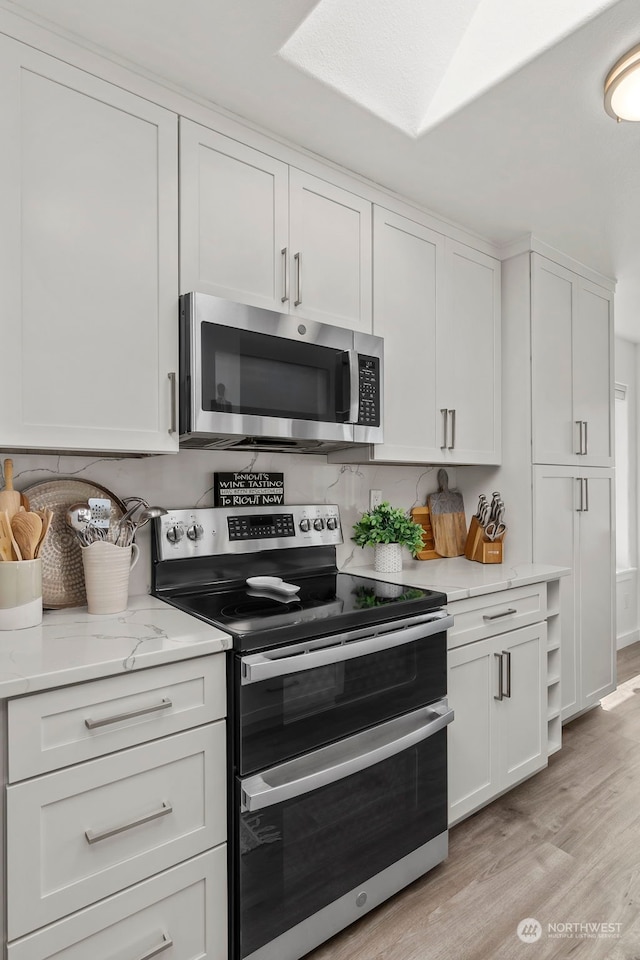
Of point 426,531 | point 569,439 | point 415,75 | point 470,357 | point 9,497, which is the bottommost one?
point 426,531

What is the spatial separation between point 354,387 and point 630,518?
3665mm

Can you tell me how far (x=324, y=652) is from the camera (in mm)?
1440

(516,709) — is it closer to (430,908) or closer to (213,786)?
(430,908)

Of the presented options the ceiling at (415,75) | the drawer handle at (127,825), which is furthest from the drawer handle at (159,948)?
the ceiling at (415,75)

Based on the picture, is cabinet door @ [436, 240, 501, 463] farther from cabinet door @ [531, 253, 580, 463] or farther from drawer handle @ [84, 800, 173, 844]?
drawer handle @ [84, 800, 173, 844]

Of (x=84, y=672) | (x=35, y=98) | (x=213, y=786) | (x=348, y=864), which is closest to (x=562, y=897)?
(x=348, y=864)

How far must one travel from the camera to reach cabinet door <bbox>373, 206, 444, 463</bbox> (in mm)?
2164

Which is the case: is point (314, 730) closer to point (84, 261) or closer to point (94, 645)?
point (94, 645)

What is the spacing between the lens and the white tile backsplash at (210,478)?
1716mm

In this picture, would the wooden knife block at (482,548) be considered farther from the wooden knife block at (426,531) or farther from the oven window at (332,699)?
the oven window at (332,699)

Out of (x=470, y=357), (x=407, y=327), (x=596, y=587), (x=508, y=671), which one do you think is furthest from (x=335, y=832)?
(x=596, y=587)

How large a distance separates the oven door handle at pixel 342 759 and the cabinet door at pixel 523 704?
48cm

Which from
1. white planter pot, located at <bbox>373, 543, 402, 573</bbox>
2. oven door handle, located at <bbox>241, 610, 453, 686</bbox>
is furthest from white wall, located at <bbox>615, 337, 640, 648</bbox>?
oven door handle, located at <bbox>241, 610, 453, 686</bbox>

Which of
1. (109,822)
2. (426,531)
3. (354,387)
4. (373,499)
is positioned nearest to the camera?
(109,822)
